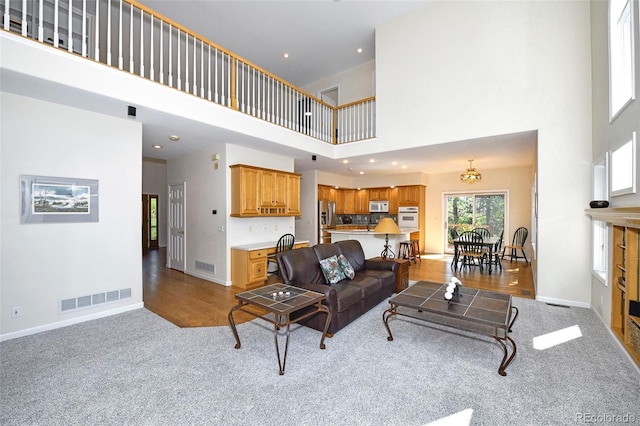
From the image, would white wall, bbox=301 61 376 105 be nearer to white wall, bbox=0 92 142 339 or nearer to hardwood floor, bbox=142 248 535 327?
hardwood floor, bbox=142 248 535 327

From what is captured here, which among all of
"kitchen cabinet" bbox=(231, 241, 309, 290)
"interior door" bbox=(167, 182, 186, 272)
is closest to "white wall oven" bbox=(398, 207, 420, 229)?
"kitchen cabinet" bbox=(231, 241, 309, 290)

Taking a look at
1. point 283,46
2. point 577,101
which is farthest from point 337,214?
point 577,101

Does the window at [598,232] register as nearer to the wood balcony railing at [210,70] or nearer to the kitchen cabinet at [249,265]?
the wood balcony railing at [210,70]

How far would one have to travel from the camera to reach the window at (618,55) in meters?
3.04

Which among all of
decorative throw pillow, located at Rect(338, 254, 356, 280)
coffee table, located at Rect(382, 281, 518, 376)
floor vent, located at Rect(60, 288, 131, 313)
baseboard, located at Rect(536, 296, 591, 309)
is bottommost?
baseboard, located at Rect(536, 296, 591, 309)

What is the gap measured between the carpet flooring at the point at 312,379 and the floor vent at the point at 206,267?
236 centimetres

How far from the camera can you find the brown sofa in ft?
10.6

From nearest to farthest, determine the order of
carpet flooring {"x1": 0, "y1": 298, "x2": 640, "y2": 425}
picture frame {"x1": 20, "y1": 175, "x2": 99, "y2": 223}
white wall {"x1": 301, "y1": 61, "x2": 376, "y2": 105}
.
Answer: carpet flooring {"x1": 0, "y1": 298, "x2": 640, "y2": 425} < picture frame {"x1": 20, "y1": 175, "x2": 99, "y2": 223} < white wall {"x1": 301, "y1": 61, "x2": 376, "y2": 105}

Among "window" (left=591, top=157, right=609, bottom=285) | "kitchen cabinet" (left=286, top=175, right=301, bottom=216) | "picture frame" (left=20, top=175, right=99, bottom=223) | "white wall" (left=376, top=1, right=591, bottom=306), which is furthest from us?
"kitchen cabinet" (left=286, top=175, right=301, bottom=216)

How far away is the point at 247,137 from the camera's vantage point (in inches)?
199

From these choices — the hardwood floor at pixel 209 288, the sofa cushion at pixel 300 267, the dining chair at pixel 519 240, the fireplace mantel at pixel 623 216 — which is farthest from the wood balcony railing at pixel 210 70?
the dining chair at pixel 519 240

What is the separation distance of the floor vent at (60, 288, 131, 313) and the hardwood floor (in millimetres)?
419

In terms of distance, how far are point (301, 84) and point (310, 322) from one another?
778cm

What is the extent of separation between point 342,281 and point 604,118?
3.96m
